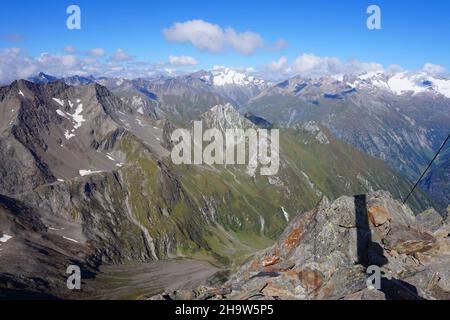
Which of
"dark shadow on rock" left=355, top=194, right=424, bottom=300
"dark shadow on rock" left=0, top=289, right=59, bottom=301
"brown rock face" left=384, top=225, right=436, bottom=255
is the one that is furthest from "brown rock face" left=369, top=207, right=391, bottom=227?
"dark shadow on rock" left=0, top=289, right=59, bottom=301

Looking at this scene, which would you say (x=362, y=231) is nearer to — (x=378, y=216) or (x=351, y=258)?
(x=378, y=216)

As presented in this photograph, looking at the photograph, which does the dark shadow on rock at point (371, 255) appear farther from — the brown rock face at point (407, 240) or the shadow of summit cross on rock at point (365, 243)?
the brown rock face at point (407, 240)

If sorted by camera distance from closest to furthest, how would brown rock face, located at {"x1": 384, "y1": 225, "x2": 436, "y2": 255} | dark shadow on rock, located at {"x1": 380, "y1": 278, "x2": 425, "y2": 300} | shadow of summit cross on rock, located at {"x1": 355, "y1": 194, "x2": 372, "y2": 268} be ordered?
dark shadow on rock, located at {"x1": 380, "y1": 278, "x2": 425, "y2": 300} → shadow of summit cross on rock, located at {"x1": 355, "y1": 194, "x2": 372, "y2": 268} → brown rock face, located at {"x1": 384, "y1": 225, "x2": 436, "y2": 255}

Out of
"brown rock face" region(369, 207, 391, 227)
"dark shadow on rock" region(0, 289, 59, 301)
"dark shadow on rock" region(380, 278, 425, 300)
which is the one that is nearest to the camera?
"dark shadow on rock" region(380, 278, 425, 300)

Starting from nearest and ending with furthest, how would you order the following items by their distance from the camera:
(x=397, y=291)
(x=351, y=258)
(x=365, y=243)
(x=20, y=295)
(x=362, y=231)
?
1. (x=397, y=291)
2. (x=351, y=258)
3. (x=365, y=243)
4. (x=362, y=231)
5. (x=20, y=295)

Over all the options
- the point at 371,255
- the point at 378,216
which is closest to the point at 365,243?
the point at 371,255

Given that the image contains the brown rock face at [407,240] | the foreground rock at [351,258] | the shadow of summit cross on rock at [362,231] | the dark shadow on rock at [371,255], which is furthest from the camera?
the brown rock face at [407,240]

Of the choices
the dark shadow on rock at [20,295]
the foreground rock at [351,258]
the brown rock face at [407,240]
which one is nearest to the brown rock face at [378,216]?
the foreground rock at [351,258]

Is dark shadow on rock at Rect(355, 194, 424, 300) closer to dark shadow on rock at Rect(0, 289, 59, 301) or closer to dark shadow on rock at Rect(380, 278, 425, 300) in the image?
dark shadow on rock at Rect(380, 278, 425, 300)
